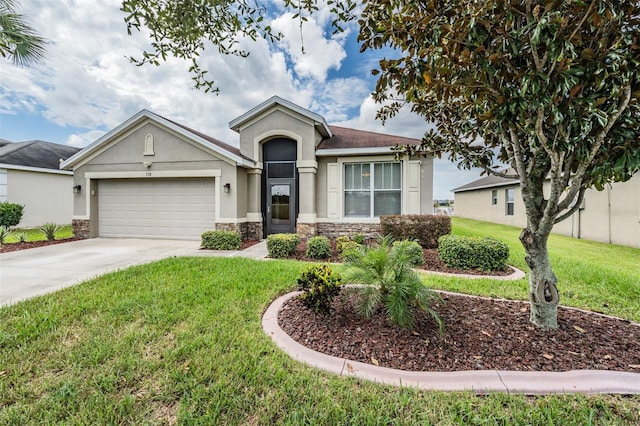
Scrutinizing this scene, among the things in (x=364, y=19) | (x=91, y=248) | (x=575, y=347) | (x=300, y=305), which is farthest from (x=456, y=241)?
(x=91, y=248)

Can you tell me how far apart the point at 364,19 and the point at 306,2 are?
104 cm

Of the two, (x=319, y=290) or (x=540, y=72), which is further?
(x=319, y=290)

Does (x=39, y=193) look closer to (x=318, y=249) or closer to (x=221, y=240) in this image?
(x=221, y=240)

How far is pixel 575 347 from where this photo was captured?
9.27 feet

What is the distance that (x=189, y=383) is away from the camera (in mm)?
2439

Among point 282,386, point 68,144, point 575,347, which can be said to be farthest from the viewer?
point 68,144

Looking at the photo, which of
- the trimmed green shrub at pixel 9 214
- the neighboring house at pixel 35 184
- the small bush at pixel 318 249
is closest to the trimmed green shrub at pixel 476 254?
the small bush at pixel 318 249

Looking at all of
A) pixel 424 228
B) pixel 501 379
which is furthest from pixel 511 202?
pixel 501 379

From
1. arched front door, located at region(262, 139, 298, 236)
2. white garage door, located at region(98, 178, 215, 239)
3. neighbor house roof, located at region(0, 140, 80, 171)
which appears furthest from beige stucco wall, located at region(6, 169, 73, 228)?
arched front door, located at region(262, 139, 298, 236)

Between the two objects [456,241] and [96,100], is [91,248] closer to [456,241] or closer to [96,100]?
[96,100]

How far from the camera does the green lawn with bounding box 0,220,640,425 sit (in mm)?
2092

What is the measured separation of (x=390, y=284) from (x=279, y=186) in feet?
27.9

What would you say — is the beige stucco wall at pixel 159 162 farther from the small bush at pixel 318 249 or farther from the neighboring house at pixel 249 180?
the small bush at pixel 318 249

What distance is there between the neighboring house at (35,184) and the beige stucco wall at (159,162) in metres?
5.79
